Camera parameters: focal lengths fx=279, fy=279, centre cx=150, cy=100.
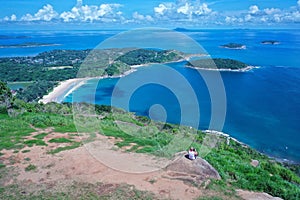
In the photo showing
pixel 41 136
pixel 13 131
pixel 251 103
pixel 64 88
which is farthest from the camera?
pixel 64 88

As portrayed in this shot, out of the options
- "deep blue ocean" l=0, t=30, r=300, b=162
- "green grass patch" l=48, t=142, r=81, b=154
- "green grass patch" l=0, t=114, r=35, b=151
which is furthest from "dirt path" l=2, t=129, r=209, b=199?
"deep blue ocean" l=0, t=30, r=300, b=162

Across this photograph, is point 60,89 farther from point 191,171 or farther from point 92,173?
point 191,171

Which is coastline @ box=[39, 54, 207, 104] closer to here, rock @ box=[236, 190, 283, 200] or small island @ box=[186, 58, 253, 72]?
small island @ box=[186, 58, 253, 72]

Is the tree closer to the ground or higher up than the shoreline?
higher up

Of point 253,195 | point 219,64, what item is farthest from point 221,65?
point 253,195

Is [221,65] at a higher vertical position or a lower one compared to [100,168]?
lower

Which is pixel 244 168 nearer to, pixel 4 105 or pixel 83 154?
pixel 83 154

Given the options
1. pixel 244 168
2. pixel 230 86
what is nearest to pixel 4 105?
pixel 244 168

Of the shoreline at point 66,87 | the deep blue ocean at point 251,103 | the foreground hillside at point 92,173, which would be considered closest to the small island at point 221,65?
the shoreline at point 66,87

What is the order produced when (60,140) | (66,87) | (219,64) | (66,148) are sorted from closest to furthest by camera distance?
(66,148)
(60,140)
(66,87)
(219,64)
